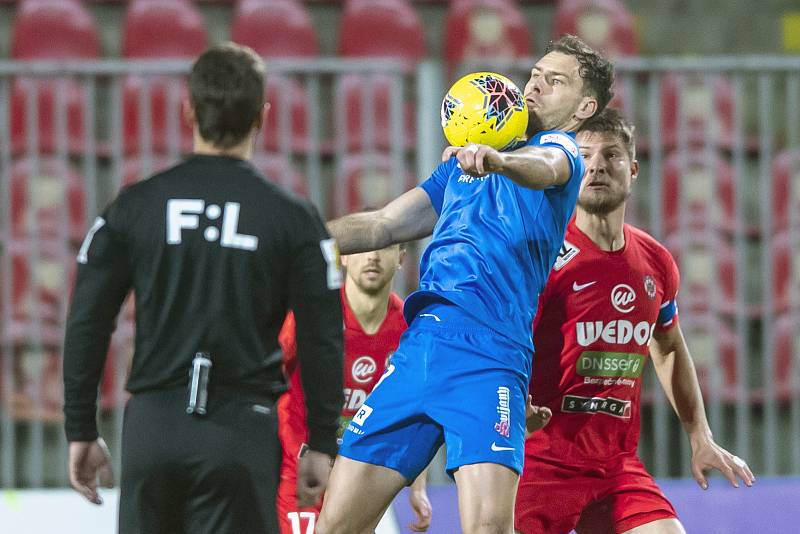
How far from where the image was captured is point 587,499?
4352 mm

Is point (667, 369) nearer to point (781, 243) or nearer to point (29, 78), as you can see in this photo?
point (781, 243)

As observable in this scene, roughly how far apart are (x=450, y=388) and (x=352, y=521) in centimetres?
47

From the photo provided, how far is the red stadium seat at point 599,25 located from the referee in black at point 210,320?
5.20 m

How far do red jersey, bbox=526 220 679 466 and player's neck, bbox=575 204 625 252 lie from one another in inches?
1.4

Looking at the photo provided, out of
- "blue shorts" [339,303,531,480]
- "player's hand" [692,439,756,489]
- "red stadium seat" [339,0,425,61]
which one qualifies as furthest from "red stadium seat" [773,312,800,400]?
"blue shorts" [339,303,531,480]

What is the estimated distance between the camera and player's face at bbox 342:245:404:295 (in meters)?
4.89

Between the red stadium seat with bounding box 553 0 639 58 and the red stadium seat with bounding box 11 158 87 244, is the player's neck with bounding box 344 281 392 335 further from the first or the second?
the red stadium seat with bounding box 553 0 639 58

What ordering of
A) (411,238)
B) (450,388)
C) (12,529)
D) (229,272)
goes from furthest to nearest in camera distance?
(12,529) < (411,238) < (450,388) < (229,272)

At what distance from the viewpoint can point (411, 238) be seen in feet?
13.6

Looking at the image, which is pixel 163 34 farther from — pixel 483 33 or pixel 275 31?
pixel 483 33

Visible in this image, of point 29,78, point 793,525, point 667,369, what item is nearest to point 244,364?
point 667,369

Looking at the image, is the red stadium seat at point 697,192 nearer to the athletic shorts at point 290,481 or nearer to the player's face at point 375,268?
the player's face at point 375,268

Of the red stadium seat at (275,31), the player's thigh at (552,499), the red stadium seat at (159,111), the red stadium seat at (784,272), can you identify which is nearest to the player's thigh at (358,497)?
the player's thigh at (552,499)

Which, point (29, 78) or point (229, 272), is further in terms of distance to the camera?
point (29, 78)
